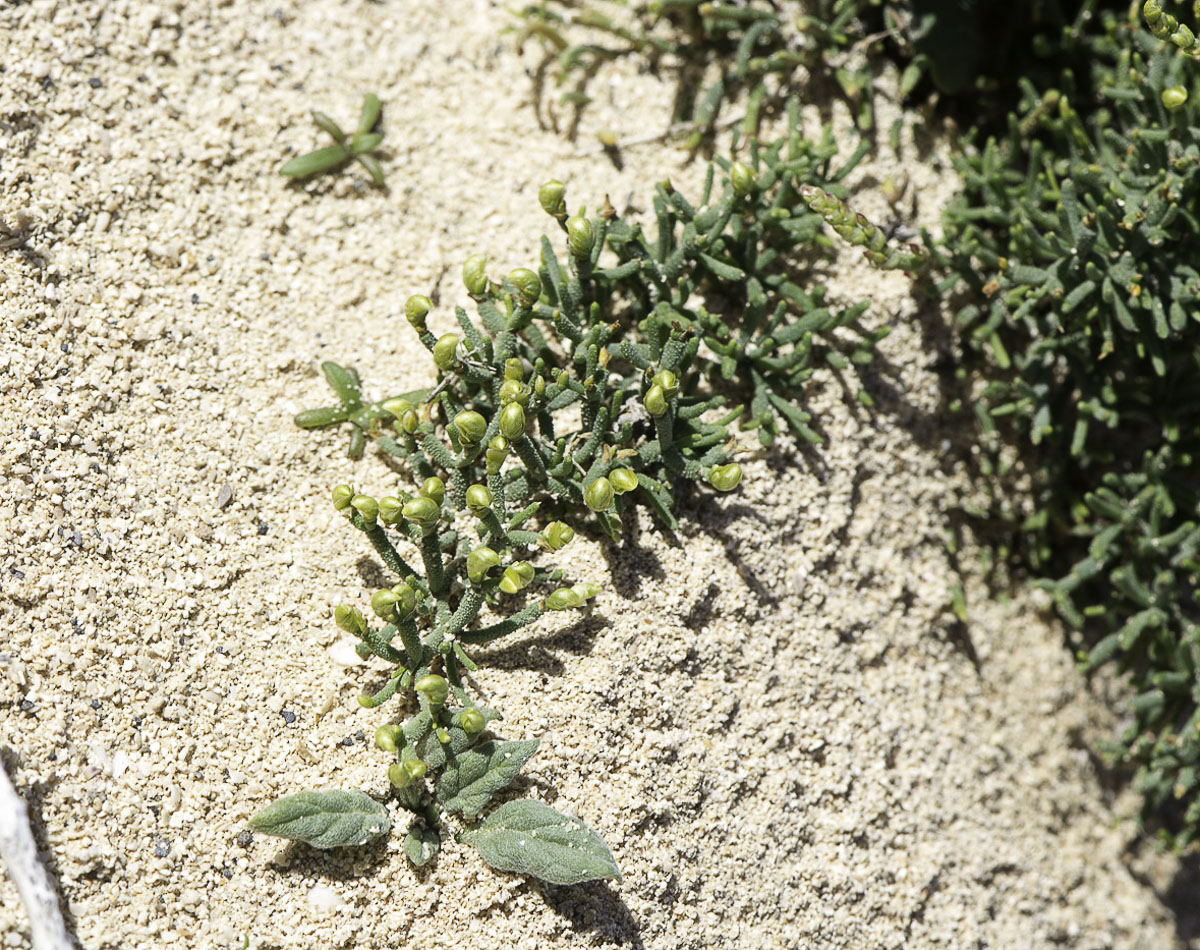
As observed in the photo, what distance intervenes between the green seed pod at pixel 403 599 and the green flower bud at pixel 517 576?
248mm

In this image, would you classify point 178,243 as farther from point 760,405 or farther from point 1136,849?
point 1136,849

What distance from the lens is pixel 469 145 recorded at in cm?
363

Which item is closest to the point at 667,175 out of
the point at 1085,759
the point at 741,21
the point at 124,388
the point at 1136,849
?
the point at 741,21

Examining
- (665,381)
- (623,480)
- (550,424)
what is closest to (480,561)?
(623,480)

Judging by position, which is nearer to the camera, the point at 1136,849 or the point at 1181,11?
the point at 1181,11

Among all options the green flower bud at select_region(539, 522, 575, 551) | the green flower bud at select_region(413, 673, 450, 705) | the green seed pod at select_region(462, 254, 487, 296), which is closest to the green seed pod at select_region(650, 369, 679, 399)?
the green flower bud at select_region(539, 522, 575, 551)

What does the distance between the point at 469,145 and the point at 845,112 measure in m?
1.42

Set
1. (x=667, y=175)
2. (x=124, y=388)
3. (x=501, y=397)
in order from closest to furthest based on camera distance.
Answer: (x=501, y=397)
(x=124, y=388)
(x=667, y=175)

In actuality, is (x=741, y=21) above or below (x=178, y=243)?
above

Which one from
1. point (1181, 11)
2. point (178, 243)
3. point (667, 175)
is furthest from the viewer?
point (667, 175)

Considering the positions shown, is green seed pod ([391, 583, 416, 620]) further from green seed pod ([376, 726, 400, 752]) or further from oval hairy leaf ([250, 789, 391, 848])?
oval hairy leaf ([250, 789, 391, 848])

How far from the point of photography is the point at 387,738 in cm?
260

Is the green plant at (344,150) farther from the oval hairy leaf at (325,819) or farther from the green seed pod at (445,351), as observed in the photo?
the oval hairy leaf at (325,819)

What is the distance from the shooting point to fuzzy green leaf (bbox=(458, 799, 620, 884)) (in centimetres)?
261
